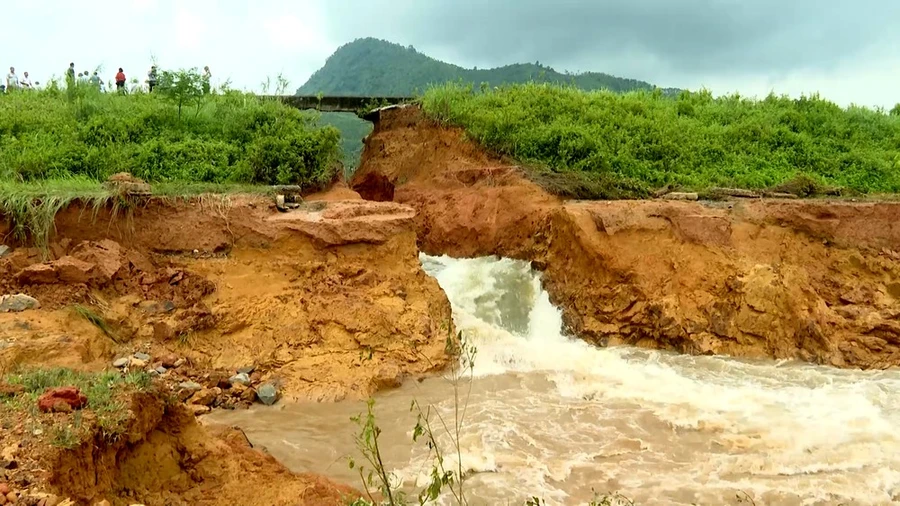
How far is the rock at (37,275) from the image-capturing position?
7.31 meters

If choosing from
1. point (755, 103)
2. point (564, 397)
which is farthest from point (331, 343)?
point (755, 103)

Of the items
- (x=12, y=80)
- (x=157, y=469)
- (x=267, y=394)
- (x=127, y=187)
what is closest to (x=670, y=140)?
(x=267, y=394)

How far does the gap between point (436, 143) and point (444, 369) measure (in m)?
6.98

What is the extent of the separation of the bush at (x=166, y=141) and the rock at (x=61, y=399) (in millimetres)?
7371

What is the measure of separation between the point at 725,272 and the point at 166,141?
9391 mm

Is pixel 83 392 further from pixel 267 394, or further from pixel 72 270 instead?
pixel 72 270

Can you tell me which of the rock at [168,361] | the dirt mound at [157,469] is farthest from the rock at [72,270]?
the dirt mound at [157,469]

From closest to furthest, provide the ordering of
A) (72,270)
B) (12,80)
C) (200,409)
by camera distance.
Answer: (200,409)
(72,270)
(12,80)

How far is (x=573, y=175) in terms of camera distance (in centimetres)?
1220

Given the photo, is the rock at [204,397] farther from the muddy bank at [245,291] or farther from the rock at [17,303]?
the rock at [17,303]

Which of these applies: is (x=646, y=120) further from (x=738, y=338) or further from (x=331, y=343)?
(x=331, y=343)

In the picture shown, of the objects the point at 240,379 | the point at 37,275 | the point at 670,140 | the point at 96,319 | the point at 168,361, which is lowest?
the point at 240,379

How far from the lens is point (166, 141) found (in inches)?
458

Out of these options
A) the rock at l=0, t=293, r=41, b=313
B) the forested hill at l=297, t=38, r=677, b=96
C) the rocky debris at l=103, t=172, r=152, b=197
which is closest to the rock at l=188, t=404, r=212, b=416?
the rock at l=0, t=293, r=41, b=313
